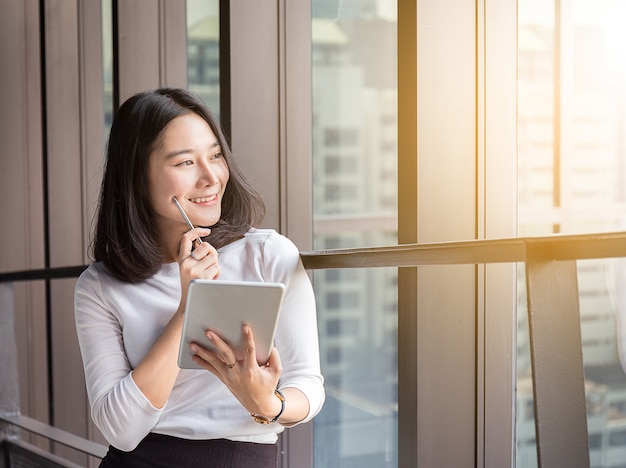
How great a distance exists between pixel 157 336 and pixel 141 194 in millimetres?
307

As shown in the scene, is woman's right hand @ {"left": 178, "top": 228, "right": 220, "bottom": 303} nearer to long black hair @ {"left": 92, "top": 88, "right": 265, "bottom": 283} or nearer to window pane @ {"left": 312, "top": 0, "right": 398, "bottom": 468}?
long black hair @ {"left": 92, "top": 88, "right": 265, "bottom": 283}

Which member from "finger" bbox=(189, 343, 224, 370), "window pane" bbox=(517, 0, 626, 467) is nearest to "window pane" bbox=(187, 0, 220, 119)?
"window pane" bbox=(517, 0, 626, 467)

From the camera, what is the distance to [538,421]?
38.2 inches

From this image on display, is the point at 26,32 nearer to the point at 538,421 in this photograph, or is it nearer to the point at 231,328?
the point at 231,328

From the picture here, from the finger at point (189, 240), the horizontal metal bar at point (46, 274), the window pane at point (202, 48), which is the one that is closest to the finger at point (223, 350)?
the finger at point (189, 240)

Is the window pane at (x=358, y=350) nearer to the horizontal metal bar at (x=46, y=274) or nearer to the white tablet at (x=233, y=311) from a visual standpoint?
the horizontal metal bar at (x=46, y=274)

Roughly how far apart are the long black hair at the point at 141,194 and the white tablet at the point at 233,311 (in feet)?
1.21

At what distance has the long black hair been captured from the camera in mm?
1743

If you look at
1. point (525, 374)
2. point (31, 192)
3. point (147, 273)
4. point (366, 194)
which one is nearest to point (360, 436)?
point (525, 374)

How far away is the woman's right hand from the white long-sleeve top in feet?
0.39

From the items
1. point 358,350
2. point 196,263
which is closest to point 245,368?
point 196,263

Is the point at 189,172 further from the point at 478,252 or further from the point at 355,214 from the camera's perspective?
the point at 355,214

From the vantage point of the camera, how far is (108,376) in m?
1.66

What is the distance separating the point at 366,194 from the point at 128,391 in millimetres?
2481
